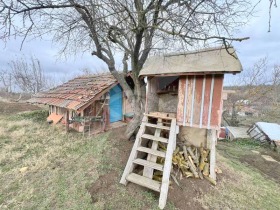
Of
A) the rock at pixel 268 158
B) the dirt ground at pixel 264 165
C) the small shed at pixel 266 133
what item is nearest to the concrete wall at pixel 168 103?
the dirt ground at pixel 264 165

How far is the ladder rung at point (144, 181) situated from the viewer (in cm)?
398

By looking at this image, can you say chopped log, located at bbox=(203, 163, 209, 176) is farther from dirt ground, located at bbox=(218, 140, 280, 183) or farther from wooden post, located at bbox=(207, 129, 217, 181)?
dirt ground, located at bbox=(218, 140, 280, 183)

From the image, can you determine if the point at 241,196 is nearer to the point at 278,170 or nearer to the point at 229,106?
the point at 278,170

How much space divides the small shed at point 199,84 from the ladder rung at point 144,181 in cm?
163

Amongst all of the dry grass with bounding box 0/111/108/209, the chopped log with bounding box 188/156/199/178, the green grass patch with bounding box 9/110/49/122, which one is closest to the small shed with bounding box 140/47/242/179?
the chopped log with bounding box 188/156/199/178

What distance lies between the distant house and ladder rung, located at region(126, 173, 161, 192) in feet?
11.7

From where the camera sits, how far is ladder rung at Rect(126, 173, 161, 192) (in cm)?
398

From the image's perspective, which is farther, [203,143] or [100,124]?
[100,124]

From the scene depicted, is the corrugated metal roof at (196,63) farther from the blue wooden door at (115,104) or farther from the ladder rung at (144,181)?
the blue wooden door at (115,104)

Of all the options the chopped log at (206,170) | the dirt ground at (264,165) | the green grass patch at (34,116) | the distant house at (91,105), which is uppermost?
the distant house at (91,105)

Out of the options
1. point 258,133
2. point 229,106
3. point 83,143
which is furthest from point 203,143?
point 229,106

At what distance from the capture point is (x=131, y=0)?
206 inches

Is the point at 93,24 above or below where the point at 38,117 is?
above

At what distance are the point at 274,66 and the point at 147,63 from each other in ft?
52.6
